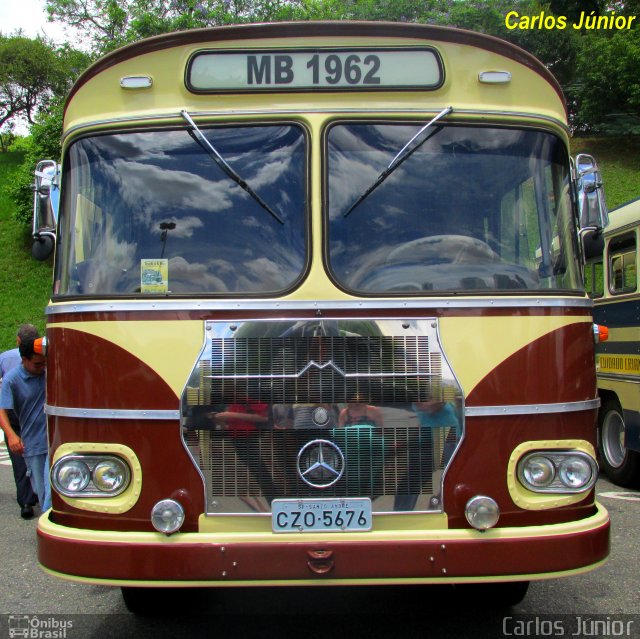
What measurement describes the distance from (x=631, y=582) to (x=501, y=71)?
3.35m

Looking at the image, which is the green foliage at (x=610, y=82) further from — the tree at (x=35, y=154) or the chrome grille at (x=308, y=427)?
the chrome grille at (x=308, y=427)

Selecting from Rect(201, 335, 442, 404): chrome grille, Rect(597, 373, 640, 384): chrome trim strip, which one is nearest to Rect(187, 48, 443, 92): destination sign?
Rect(201, 335, 442, 404): chrome grille

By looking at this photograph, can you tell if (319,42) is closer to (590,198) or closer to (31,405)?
(590,198)

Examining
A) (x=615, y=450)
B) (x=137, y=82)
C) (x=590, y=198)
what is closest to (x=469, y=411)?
(x=590, y=198)

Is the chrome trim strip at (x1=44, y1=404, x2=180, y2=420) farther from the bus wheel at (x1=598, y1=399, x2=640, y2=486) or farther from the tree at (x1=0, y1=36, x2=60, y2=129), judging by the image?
the tree at (x1=0, y1=36, x2=60, y2=129)

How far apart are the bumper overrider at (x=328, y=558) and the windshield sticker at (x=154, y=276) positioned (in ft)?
3.59

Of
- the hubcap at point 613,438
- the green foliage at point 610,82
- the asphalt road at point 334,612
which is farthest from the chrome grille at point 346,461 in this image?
the green foliage at point 610,82

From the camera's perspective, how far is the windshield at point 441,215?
3.48m

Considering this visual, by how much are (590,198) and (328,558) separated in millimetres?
2205

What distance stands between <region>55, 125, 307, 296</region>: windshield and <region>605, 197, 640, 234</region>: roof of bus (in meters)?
5.02

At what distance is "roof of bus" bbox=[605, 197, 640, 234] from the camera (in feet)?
25.2

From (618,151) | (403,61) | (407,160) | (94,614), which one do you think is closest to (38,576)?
(94,614)

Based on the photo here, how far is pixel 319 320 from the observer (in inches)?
132

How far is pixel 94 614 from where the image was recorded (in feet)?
14.4
